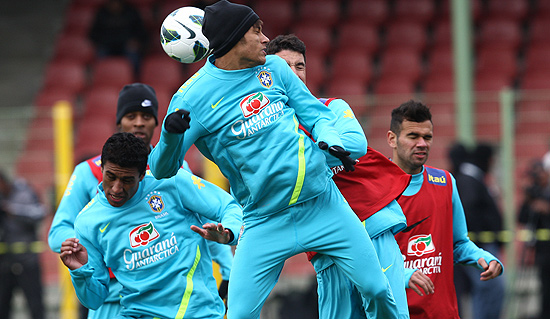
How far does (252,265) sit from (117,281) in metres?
0.99

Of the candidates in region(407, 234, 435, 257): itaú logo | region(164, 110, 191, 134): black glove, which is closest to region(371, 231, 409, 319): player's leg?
region(407, 234, 435, 257): itaú logo

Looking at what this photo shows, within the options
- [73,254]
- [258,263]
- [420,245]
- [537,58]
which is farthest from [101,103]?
[258,263]

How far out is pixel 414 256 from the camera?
473 centimetres

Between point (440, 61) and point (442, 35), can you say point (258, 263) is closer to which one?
point (440, 61)

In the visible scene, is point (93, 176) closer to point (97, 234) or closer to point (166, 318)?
point (97, 234)

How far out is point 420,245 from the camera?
4734mm

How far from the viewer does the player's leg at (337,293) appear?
4336mm

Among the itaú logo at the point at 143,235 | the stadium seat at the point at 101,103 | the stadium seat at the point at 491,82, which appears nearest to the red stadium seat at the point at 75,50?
the stadium seat at the point at 101,103

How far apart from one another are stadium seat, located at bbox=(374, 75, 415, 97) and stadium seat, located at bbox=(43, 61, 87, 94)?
4590 millimetres

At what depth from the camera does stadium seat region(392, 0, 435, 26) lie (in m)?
14.0

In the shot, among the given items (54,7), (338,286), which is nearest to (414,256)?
(338,286)

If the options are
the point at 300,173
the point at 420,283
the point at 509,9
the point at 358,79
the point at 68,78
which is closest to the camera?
the point at 300,173

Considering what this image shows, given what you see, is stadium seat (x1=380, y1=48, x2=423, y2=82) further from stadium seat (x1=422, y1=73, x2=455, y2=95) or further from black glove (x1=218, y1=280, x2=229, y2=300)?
black glove (x1=218, y1=280, x2=229, y2=300)

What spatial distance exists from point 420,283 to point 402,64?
357 inches
